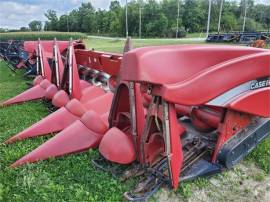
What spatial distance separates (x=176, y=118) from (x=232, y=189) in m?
0.84

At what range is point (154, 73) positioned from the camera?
2.11m

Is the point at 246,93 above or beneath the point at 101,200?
above

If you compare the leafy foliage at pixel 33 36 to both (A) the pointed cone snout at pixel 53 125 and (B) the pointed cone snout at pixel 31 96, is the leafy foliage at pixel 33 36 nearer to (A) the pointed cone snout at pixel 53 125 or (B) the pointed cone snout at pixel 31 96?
(B) the pointed cone snout at pixel 31 96

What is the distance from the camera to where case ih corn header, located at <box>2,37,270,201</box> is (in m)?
2.19

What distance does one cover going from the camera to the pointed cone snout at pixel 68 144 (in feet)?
9.65

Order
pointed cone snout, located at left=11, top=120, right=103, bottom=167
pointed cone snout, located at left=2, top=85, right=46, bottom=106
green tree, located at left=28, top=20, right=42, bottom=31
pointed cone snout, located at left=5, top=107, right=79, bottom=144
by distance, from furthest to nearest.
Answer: green tree, located at left=28, top=20, right=42, bottom=31
pointed cone snout, located at left=2, top=85, right=46, bottom=106
pointed cone snout, located at left=5, top=107, right=79, bottom=144
pointed cone snout, located at left=11, top=120, right=103, bottom=167

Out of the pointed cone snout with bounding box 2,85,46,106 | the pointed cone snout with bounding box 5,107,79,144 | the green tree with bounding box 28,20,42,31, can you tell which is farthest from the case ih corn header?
the green tree with bounding box 28,20,42,31

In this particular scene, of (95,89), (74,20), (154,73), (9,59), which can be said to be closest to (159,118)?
(154,73)

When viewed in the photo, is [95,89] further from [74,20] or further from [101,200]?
[74,20]

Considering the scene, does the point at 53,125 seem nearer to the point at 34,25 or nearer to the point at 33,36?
the point at 33,36

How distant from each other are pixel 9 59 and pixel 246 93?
1068cm

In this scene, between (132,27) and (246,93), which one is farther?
(132,27)

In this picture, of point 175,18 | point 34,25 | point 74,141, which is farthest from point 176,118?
point 34,25

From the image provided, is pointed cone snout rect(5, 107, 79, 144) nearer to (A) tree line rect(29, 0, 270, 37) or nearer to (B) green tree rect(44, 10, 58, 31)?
(A) tree line rect(29, 0, 270, 37)
